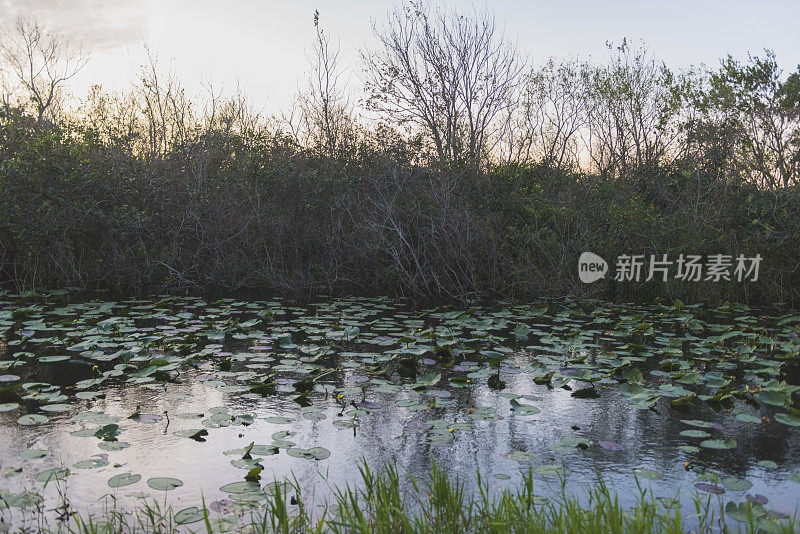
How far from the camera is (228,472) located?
3.31m

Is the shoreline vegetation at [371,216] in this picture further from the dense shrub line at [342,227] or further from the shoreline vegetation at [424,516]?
the shoreline vegetation at [424,516]

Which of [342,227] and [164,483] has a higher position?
[342,227]

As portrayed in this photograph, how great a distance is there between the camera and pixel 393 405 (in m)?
4.45

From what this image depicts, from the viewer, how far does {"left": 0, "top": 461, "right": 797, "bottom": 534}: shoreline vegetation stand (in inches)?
94.3

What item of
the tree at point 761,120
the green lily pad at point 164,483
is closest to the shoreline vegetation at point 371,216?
the tree at point 761,120

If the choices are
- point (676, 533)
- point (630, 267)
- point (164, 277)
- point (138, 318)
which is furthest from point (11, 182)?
point (676, 533)

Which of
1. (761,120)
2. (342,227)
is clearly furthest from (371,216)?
(761,120)

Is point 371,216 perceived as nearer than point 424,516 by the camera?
No

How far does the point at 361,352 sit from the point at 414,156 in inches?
248

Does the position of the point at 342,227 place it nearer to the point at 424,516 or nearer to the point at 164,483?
the point at 164,483

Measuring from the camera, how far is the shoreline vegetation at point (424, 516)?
2395 mm

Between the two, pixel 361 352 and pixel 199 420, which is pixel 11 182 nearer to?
pixel 361 352

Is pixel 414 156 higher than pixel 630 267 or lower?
higher

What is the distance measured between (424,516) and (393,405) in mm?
1745
